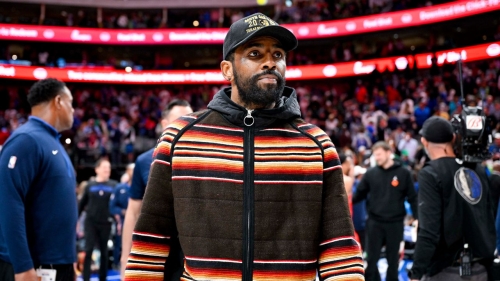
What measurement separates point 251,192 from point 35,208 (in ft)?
6.45

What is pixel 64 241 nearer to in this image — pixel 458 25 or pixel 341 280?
pixel 341 280

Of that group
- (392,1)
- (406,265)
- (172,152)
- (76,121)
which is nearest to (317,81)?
(392,1)

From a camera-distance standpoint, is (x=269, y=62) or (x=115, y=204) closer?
(x=269, y=62)

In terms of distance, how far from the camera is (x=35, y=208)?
3.61 m

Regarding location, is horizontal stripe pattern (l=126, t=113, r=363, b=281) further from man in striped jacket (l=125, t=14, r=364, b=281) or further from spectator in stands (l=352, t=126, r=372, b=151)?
spectator in stands (l=352, t=126, r=372, b=151)

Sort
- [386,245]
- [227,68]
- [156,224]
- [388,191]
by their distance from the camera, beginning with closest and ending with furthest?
1. [156,224]
2. [227,68]
3. [386,245]
4. [388,191]

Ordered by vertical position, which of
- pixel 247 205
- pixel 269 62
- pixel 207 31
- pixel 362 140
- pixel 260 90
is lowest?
pixel 247 205

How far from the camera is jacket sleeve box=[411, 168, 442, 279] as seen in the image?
4.00 metres

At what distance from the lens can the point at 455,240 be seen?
4.05 m

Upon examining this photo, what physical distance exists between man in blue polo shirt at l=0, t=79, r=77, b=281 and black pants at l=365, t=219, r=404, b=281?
4922mm

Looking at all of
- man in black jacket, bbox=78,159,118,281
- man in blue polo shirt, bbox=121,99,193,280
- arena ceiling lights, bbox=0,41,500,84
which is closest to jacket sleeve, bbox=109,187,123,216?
man in black jacket, bbox=78,159,118,281

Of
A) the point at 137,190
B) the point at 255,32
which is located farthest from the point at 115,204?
the point at 255,32

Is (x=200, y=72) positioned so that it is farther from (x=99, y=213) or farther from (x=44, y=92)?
(x=44, y=92)

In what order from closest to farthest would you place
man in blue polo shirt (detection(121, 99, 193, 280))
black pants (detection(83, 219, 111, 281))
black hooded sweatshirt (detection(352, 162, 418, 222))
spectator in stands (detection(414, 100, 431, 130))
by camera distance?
man in blue polo shirt (detection(121, 99, 193, 280)) → black hooded sweatshirt (detection(352, 162, 418, 222)) → black pants (detection(83, 219, 111, 281)) → spectator in stands (detection(414, 100, 431, 130))
